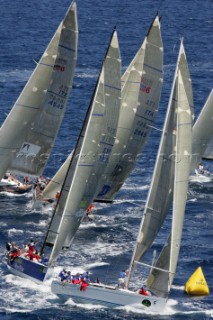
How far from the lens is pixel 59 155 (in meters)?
138

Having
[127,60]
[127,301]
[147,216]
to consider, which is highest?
[127,60]

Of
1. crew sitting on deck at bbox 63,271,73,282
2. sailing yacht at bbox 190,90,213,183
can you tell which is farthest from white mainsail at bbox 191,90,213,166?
crew sitting on deck at bbox 63,271,73,282

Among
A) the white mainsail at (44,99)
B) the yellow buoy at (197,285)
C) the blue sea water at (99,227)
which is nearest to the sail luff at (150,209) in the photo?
the blue sea water at (99,227)

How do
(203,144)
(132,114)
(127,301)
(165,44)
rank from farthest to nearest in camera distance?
(165,44)
(203,144)
(132,114)
(127,301)

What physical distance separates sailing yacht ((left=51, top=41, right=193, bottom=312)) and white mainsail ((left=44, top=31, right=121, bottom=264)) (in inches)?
227

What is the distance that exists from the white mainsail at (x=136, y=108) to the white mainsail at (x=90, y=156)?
5.93 metres

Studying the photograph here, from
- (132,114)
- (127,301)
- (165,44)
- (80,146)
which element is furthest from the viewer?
(165,44)

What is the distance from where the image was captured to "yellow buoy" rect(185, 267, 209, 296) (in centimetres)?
10256

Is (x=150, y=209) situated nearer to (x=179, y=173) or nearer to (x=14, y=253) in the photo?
(x=179, y=173)

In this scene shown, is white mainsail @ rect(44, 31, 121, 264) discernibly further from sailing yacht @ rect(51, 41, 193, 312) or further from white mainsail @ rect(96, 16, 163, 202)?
white mainsail @ rect(96, 16, 163, 202)

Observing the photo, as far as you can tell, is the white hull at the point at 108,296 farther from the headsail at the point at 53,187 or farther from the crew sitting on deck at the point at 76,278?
the headsail at the point at 53,187

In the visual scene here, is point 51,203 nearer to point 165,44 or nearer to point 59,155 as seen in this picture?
point 59,155

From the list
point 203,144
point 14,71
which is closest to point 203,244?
point 203,144

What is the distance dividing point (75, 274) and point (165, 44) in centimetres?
8858
